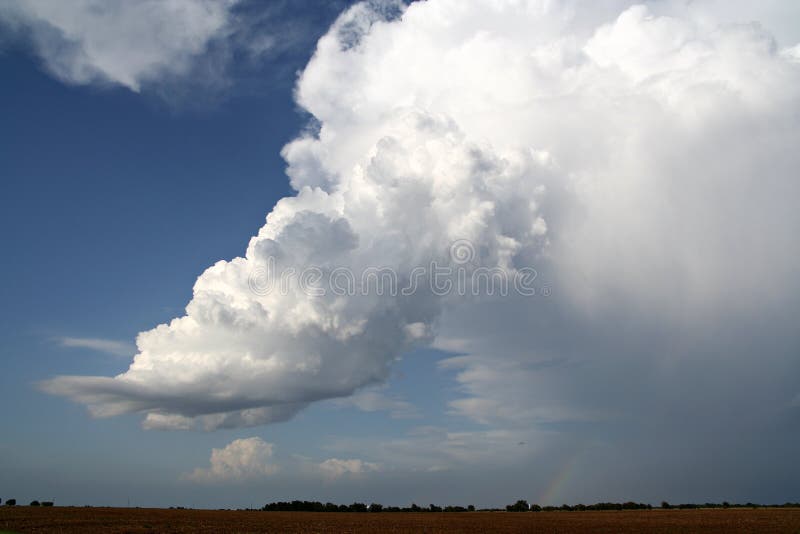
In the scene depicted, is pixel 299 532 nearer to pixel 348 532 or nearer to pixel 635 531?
pixel 348 532

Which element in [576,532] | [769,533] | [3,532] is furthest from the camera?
[576,532]

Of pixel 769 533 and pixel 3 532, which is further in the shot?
pixel 769 533

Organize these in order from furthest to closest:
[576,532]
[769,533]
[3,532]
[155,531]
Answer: [576,532]
[769,533]
[155,531]
[3,532]

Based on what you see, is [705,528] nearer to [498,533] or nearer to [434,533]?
[498,533]

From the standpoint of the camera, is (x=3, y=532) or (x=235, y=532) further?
(x=235, y=532)

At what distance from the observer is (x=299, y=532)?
87.5 metres

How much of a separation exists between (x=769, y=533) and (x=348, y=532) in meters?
65.1

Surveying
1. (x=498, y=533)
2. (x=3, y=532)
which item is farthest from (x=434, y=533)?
(x=3, y=532)

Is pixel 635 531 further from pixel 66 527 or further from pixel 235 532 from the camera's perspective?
pixel 66 527

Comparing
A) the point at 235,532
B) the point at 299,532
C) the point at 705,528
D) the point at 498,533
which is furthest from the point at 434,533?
the point at 705,528

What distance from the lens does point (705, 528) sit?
105 meters

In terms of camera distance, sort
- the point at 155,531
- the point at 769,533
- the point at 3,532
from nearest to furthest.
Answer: the point at 3,532, the point at 155,531, the point at 769,533

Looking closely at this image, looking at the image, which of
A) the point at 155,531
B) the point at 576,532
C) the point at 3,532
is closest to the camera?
the point at 3,532

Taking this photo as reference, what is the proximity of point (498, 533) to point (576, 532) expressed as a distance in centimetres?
1588
